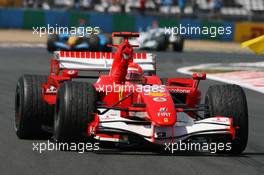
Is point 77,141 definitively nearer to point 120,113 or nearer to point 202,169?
point 120,113

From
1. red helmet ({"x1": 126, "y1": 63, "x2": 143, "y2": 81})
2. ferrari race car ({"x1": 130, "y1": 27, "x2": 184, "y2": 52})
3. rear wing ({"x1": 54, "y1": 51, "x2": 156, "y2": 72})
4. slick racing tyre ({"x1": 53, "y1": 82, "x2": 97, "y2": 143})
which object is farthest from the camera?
ferrari race car ({"x1": 130, "y1": 27, "x2": 184, "y2": 52})

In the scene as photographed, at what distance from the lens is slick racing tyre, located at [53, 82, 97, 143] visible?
10.3 m

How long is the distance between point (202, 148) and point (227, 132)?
2.24ft

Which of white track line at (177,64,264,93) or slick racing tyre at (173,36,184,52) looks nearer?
white track line at (177,64,264,93)

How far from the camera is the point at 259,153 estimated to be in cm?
1093

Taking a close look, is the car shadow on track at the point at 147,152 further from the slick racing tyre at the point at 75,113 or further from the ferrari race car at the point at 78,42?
the ferrari race car at the point at 78,42

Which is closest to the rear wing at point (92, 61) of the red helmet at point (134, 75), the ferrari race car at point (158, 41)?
the red helmet at point (134, 75)

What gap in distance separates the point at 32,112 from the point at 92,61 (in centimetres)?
198

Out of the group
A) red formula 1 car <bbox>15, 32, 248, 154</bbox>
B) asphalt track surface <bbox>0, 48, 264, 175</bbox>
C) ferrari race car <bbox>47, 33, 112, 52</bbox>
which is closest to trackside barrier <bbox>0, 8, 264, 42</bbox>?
ferrari race car <bbox>47, 33, 112, 52</bbox>

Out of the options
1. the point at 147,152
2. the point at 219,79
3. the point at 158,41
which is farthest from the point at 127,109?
the point at 158,41

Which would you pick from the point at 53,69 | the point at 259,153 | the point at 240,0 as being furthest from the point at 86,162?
the point at 240,0

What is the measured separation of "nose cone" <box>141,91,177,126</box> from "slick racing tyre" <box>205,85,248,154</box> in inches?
24.4

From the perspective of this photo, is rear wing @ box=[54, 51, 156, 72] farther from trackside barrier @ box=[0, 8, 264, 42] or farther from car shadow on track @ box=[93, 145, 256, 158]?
trackside barrier @ box=[0, 8, 264, 42]

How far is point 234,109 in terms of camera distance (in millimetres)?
10727
